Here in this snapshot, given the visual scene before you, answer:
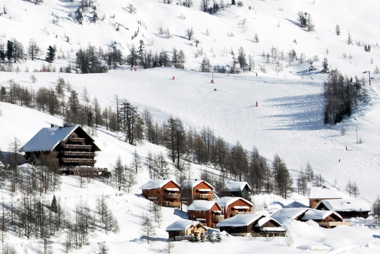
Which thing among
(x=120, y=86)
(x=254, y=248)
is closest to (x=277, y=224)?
(x=254, y=248)

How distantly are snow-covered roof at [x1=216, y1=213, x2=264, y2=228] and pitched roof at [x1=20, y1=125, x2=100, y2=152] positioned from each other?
69.9 feet

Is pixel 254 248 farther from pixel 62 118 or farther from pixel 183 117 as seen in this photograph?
pixel 183 117

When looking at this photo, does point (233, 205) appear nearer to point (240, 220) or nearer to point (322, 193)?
point (240, 220)

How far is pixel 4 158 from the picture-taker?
276ft

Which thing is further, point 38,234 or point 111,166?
point 111,166

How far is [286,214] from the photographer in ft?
303

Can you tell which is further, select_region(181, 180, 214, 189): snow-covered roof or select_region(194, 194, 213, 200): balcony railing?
select_region(194, 194, 213, 200): balcony railing

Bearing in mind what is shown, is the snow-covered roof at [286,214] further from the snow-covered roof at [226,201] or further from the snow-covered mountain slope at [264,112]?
the snow-covered mountain slope at [264,112]

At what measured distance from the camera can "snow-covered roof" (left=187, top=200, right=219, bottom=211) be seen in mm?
84812

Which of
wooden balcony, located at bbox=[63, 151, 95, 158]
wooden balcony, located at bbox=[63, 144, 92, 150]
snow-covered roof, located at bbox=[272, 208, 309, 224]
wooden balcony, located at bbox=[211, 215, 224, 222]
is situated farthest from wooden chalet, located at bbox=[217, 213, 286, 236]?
wooden balcony, located at bbox=[63, 144, 92, 150]

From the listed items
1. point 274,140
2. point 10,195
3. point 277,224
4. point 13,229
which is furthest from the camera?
point 274,140

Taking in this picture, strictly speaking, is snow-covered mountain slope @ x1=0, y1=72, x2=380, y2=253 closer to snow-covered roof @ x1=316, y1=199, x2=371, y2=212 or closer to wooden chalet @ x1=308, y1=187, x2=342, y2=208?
wooden chalet @ x1=308, y1=187, x2=342, y2=208

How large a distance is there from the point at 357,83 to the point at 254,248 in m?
96.0

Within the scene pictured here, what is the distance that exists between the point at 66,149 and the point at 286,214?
100 ft
